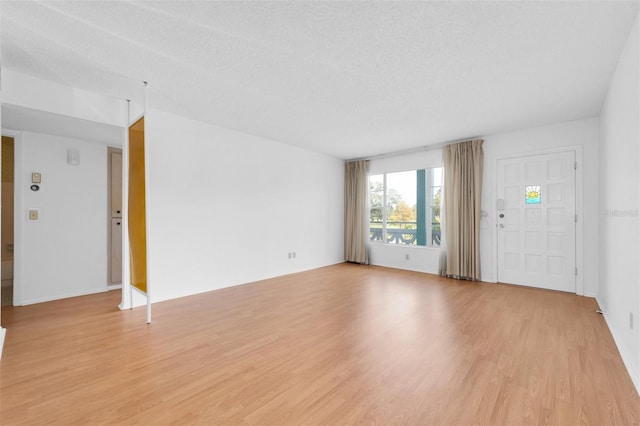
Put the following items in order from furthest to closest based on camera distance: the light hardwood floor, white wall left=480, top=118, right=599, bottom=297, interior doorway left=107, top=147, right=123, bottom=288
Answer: interior doorway left=107, top=147, right=123, bottom=288
white wall left=480, top=118, right=599, bottom=297
the light hardwood floor

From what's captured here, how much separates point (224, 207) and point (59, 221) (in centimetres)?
223

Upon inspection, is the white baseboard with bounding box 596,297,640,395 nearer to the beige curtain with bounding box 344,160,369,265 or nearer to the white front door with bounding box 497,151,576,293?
the white front door with bounding box 497,151,576,293

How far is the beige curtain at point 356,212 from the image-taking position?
22.5 feet

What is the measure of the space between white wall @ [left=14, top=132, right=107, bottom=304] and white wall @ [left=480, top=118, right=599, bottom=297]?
636 cm

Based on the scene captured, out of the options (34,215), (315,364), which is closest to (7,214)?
(34,215)

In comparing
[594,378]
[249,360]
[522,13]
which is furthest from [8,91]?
[594,378]

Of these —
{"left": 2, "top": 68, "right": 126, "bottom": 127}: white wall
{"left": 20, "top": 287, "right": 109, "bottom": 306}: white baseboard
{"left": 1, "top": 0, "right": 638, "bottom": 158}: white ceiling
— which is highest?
{"left": 1, "top": 0, "right": 638, "bottom": 158}: white ceiling

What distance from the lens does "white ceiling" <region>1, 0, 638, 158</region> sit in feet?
6.58

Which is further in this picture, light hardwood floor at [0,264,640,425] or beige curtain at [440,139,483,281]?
beige curtain at [440,139,483,281]

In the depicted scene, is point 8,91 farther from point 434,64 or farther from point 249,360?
point 434,64

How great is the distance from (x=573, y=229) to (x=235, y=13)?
518 cm

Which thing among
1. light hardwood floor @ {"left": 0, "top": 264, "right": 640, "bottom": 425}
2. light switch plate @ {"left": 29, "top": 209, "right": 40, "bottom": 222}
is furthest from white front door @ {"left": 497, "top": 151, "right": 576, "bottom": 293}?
light switch plate @ {"left": 29, "top": 209, "right": 40, "bottom": 222}

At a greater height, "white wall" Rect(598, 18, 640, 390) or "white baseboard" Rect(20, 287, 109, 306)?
"white wall" Rect(598, 18, 640, 390)

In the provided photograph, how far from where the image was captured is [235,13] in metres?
2.03
